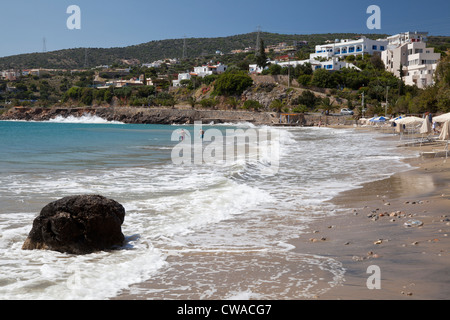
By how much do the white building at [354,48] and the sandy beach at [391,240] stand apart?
354 ft

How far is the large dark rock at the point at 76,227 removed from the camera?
6.42m

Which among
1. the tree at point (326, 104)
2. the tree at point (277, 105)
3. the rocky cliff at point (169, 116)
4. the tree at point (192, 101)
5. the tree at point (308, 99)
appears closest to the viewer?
the rocky cliff at point (169, 116)

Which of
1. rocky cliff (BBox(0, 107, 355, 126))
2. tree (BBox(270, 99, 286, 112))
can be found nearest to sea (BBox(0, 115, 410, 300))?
rocky cliff (BBox(0, 107, 355, 126))

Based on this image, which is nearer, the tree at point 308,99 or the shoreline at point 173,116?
the shoreline at point 173,116

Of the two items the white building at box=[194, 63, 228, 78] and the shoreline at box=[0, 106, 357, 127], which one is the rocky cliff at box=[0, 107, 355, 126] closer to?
the shoreline at box=[0, 106, 357, 127]

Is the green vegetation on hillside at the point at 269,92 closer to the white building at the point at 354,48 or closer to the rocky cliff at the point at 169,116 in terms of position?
the white building at the point at 354,48

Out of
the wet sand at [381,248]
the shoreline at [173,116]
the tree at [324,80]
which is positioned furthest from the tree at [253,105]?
the wet sand at [381,248]

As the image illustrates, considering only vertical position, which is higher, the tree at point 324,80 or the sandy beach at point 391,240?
the tree at point 324,80

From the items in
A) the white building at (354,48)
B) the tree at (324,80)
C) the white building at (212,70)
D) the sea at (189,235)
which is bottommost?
the sea at (189,235)

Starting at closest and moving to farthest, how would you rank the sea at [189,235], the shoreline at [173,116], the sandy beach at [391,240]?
the sandy beach at [391,240], the sea at [189,235], the shoreline at [173,116]

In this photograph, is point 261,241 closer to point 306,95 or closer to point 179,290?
point 179,290

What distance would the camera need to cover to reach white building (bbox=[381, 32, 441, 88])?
85.1 meters

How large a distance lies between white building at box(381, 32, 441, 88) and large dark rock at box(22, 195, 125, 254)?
86.0 metres

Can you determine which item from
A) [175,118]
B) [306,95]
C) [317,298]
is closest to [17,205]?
[317,298]
